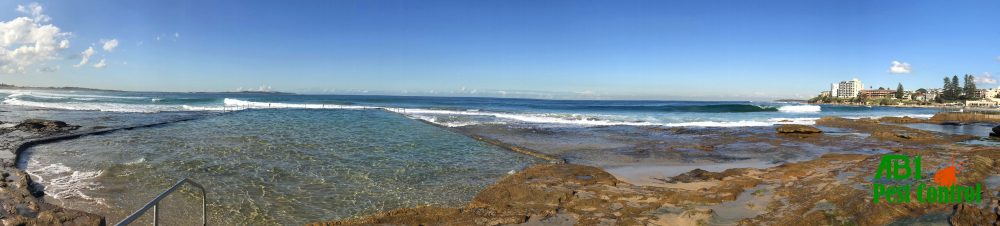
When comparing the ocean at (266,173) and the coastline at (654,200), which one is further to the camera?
the ocean at (266,173)

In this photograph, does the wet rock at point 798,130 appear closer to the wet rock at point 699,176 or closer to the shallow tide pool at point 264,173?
A: the wet rock at point 699,176

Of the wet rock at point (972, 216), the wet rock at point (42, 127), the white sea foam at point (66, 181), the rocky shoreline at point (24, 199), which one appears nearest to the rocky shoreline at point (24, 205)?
the rocky shoreline at point (24, 199)

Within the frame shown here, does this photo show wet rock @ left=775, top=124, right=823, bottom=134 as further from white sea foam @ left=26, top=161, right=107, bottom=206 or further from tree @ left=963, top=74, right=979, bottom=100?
tree @ left=963, top=74, right=979, bottom=100

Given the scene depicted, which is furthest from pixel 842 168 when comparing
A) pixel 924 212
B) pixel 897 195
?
pixel 924 212

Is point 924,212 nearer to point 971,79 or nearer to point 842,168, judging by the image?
point 842,168

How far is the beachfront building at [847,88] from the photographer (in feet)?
538

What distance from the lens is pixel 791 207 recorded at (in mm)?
5590

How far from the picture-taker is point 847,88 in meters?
168

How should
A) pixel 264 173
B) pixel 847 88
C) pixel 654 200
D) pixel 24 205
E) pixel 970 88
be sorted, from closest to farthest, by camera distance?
pixel 24 205 → pixel 654 200 → pixel 264 173 → pixel 970 88 → pixel 847 88

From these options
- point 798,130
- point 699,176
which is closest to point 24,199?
point 699,176

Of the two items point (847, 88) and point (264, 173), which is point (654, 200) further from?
point (847, 88)

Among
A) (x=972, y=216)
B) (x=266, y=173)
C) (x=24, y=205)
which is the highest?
(x=972, y=216)

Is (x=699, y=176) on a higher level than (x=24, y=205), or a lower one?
lower

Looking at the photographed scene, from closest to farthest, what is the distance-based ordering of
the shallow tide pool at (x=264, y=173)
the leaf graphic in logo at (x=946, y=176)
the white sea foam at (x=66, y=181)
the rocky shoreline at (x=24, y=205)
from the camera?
1. the rocky shoreline at (x=24, y=205)
2. the shallow tide pool at (x=264, y=173)
3. the white sea foam at (x=66, y=181)
4. the leaf graphic in logo at (x=946, y=176)
